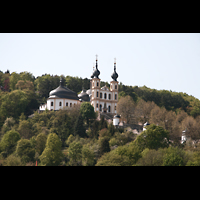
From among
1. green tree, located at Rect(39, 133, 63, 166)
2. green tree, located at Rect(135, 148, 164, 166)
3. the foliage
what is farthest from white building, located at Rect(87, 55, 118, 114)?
green tree, located at Rect(135, 148, 164, 166)

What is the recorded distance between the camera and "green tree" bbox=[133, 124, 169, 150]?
4831cm

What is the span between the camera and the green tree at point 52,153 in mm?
49812

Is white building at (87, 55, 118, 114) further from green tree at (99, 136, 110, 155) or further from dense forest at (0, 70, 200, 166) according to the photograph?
green tree at (99, 136, 110, 155)

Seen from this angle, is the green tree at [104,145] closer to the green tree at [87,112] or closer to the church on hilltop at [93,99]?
the green tree at [87,112]

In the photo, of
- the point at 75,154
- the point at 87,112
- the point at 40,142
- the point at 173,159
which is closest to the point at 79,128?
the point at 87,112

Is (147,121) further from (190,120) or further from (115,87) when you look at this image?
(115,87)

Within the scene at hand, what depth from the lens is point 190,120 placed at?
6028cm

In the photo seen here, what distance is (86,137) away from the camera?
188 ft

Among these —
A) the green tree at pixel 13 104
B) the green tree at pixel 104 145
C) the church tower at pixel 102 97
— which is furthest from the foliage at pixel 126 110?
the green tree at pixel 13 104

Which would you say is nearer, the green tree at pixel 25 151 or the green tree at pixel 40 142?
the green tree at pixel 25 151

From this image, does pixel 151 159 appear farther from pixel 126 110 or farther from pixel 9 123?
pixel 9 123

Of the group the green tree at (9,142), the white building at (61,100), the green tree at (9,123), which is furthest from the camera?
the white building at (61,100)

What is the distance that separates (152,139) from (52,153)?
13403mm
